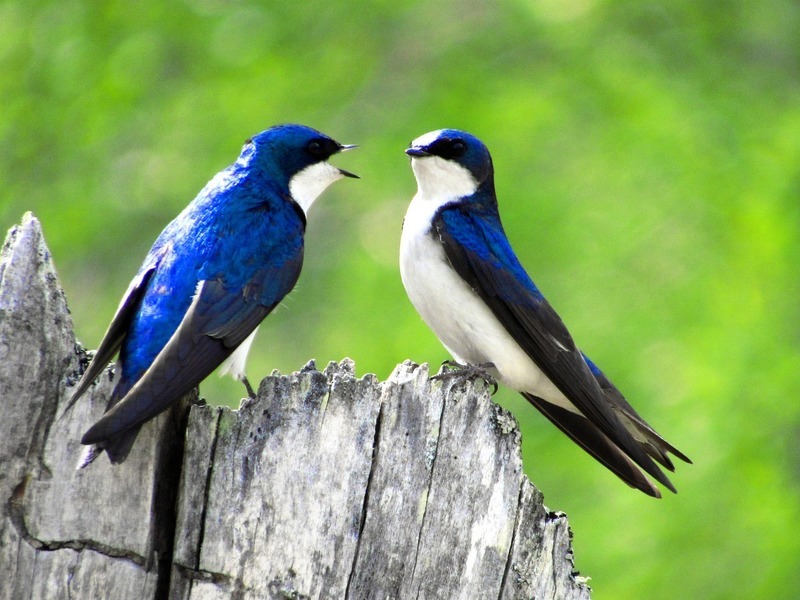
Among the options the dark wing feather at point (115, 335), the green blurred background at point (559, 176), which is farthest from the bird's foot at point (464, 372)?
the green blurred background at point (559, 176)

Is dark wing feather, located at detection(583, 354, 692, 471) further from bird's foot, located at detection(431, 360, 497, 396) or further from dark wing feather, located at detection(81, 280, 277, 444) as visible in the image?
dark wing feather, located at detection(81, 280, 277, 444)

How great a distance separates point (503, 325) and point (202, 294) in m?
1.03

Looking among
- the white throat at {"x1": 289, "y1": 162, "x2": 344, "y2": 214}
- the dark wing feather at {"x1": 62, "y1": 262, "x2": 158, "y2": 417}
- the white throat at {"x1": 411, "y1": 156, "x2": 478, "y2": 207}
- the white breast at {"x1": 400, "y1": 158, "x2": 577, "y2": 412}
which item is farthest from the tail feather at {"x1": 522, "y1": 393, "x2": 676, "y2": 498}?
the dark wing feather at {"x1": 62, "y1": 262, "x2": 158, "y2": 417}

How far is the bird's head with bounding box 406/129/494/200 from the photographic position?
380cm

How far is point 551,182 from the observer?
608cm

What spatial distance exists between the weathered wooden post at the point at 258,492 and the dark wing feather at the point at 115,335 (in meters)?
0.04

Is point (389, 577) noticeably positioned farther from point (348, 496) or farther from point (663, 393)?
point (663, 393)

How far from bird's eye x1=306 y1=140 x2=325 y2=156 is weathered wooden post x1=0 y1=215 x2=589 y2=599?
123cm

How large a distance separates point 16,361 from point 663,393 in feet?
11.1

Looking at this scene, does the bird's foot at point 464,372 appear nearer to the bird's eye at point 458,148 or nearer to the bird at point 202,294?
the bird at point 202,294

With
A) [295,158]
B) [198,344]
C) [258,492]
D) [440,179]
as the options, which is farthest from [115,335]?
[440,179]

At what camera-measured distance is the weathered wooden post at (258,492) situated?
2512 millimetres

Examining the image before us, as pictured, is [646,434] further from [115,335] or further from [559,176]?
[559,176]

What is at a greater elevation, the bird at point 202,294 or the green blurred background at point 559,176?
the green blurred background at point 559,176
